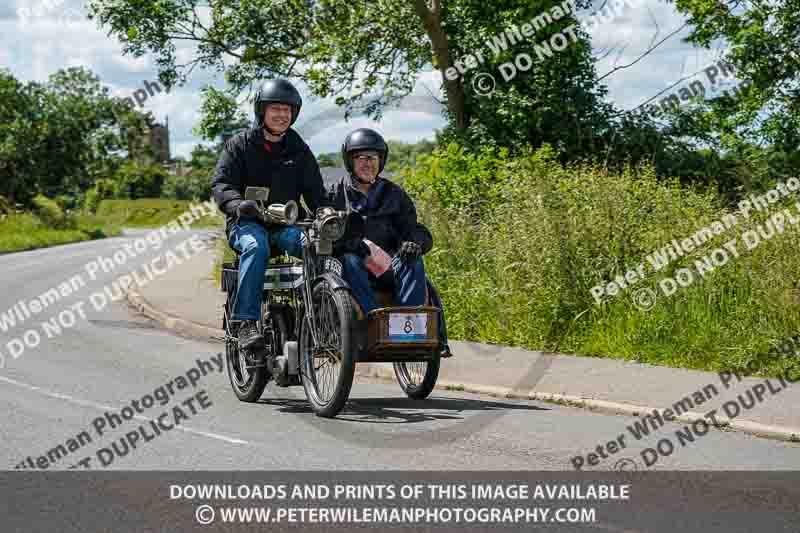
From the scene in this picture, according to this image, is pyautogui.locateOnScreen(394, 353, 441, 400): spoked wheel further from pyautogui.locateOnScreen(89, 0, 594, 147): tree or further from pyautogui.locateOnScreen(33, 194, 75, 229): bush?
pyautogui.locateOnScreen(33, 194, 75, 229): bush

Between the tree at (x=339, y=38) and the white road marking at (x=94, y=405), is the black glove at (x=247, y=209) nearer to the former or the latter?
the white road marking at (x=94, y=405)

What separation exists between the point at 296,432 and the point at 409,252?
163cm

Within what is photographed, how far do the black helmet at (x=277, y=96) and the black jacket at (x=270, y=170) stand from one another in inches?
8.1

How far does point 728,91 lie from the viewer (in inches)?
849

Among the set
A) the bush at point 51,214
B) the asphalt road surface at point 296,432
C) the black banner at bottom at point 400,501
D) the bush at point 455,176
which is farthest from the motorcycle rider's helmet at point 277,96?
the bush at point 51,214

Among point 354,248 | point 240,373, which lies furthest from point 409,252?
point 240,373

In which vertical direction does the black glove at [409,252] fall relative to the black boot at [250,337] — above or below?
above

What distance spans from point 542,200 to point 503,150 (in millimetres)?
4533

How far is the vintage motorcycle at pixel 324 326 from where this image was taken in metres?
8.00

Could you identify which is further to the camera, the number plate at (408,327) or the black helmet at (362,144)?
the black helmet at (362,144)

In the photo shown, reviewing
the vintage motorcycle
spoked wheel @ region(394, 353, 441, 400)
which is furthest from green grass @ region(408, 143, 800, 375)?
the vintage motorcycle

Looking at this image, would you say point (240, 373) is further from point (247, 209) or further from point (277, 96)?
point (277, 96)

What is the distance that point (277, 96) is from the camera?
28.7ft

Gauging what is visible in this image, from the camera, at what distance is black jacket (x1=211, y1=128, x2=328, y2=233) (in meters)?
8.95
